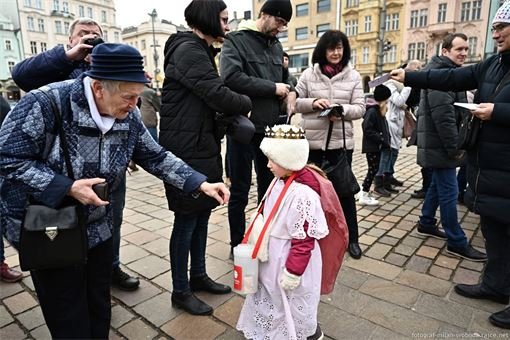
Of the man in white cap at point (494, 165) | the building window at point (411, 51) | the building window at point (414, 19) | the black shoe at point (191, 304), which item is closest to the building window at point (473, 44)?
the building window at point (411, 51)

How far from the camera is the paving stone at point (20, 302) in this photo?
257cm

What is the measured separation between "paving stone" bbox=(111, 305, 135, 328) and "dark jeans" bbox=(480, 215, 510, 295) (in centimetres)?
265

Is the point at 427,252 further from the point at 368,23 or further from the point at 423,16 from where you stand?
the point at 368,23

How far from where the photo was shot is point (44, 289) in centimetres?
155

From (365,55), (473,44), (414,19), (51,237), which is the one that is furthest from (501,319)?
(365,55)

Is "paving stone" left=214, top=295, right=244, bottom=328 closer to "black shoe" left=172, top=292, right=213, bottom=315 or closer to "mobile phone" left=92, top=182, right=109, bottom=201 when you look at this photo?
"black shoe" left=172, top=292, right=213, bottom=315

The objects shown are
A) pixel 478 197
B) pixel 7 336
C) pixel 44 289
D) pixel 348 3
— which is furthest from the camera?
pixel 348 3

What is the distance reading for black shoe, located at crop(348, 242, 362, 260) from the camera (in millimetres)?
3387

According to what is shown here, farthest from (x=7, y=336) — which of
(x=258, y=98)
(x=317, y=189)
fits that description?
(x=258, y=98)

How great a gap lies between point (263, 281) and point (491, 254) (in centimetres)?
179

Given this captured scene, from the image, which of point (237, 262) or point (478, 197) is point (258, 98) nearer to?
point (237, 262)

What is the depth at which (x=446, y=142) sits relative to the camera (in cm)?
333

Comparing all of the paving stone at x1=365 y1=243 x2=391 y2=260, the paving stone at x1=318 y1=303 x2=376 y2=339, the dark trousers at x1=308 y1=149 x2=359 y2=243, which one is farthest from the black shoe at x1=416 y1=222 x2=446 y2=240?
the paving stone at x1=318 y1=303 x2=376 y2=339

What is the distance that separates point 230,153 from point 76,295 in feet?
5.73
